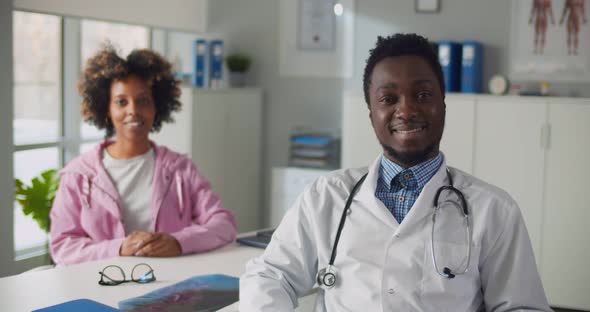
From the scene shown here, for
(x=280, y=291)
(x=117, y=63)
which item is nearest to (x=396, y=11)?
(x=117, y=63)

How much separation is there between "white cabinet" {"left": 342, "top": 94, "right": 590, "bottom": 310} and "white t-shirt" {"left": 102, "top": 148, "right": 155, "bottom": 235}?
7.59 ft

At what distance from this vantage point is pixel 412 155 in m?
1.85

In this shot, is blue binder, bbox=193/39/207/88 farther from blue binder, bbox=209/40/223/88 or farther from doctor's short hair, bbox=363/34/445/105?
doctor's short hair, bbox=363/34/445/105

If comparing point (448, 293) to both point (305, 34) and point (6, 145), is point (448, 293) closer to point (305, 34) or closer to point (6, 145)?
point (6, 145)

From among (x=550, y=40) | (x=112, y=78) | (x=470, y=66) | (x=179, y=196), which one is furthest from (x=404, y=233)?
(x=550, y=40)

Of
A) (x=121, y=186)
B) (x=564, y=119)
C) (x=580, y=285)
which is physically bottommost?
(x=580, y=285)

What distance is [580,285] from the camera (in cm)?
449

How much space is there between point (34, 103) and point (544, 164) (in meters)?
3.14

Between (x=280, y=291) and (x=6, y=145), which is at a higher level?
(x=6, y=145)

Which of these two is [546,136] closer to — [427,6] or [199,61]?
[427,6]

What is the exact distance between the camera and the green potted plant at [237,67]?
5668mm

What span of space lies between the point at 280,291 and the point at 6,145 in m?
2.23

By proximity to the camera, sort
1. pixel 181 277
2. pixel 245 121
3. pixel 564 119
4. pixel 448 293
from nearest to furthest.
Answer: pixel 448 293 < pixel 181 277 < pixel 564 119 < pixel 245 121

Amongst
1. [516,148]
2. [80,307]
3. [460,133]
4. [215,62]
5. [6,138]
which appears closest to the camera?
[80,307]
